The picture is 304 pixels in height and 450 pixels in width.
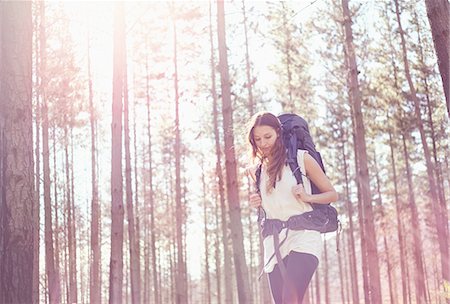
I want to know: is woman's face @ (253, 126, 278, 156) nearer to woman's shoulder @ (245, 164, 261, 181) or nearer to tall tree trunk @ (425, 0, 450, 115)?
woman's shoulder @ (245, 164, 261, 181)

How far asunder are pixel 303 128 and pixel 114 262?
7.23 metres

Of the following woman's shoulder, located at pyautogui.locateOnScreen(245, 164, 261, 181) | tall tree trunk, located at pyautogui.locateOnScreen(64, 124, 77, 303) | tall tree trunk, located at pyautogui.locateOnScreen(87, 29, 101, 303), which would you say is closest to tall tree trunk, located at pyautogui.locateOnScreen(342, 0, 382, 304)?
tall tree trunk, located at pyautogui.locateOnScreen(87, 29, 101, 303)

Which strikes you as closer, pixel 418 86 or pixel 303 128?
pixel 303 128

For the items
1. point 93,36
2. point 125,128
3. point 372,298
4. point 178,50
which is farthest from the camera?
point 178,50

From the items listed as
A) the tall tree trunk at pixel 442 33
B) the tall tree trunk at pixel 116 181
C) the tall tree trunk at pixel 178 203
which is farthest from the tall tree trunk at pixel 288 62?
the tall tree trunk at pixel 442 33

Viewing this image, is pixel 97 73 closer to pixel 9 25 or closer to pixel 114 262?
pixel 114 262

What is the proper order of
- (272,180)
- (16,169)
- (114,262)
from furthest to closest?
(114,262)
(16,169)
(272,180)

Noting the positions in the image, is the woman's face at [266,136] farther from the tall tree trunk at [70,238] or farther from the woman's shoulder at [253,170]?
the tall tree trunk at [70,238]

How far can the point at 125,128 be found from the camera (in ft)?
53.4

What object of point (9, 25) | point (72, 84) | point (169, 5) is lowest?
point (9, 25)

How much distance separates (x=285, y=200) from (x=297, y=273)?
17.6 inches

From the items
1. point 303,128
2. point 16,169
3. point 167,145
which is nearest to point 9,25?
point 16,169

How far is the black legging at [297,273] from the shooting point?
3328mm

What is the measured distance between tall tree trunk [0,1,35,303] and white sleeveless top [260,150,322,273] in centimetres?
236
